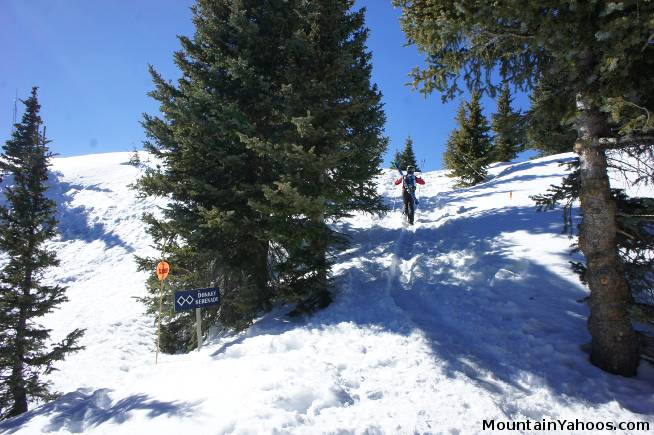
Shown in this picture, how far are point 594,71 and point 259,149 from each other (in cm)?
635

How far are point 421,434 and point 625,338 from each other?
3.53 m

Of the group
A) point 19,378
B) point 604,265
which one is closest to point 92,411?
point 604,265

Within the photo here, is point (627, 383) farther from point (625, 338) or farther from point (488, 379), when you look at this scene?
point (488, 379)

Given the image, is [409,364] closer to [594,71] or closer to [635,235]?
[635,235]

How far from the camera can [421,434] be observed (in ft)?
13.4

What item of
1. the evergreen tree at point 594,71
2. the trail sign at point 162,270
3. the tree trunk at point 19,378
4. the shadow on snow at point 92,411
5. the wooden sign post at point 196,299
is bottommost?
the tree trunk at point 19,378

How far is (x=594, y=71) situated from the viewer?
175 inches

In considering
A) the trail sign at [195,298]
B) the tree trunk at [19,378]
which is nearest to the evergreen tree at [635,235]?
the trail sign at [195,298]

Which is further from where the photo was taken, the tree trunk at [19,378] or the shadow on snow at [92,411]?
the tree trunk at [19,378]

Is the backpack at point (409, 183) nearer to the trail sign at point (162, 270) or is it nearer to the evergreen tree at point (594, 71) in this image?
the evergreen tree at point (594, 71)

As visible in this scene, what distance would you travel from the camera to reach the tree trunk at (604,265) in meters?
4.89

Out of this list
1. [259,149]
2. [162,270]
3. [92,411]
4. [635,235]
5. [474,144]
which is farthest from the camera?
[474,144]

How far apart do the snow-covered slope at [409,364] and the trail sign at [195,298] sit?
1050 mm

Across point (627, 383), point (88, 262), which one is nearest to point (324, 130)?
point (627, 383)
